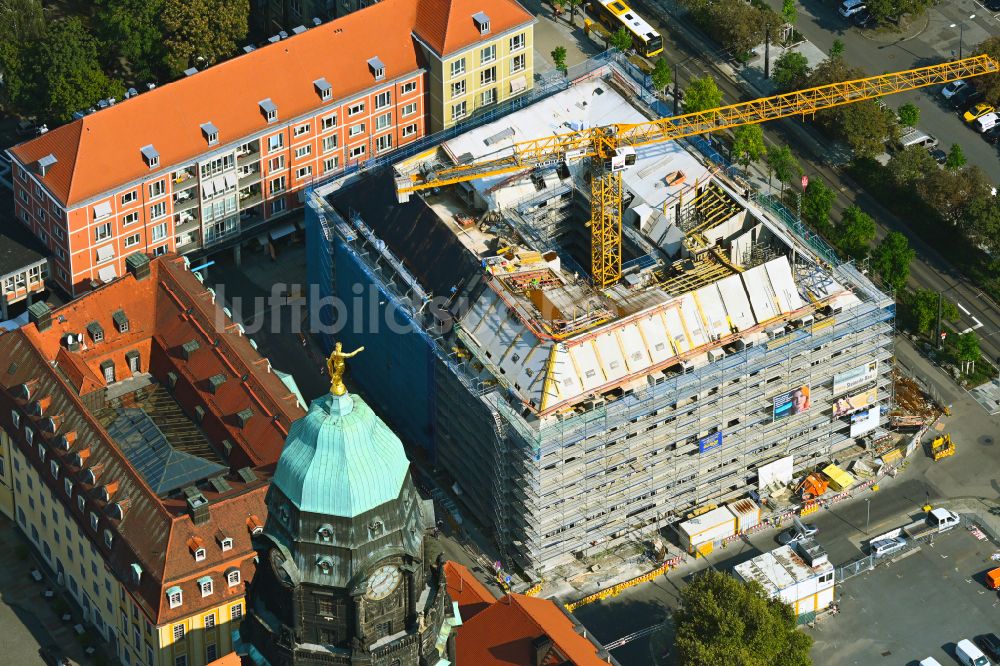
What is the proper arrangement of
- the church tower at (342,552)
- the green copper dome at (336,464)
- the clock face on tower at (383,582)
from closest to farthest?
the green copper dome at (336,464) → the church tower at (342,552) → the clock face on tower at (383,582)

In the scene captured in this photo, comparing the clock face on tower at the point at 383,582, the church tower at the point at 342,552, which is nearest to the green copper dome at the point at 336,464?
the church tower at the point at 342,552

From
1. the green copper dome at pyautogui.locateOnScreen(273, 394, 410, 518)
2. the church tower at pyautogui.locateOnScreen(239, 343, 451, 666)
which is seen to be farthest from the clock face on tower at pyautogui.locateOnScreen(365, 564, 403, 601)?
the green copper dome at pyautogui.locateOnScreen(273, 394, 410, 518)

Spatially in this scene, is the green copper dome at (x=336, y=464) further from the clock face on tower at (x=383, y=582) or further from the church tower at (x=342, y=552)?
the clock face on tower at (x=383, y=582)

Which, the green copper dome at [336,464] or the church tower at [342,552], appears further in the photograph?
the church tower at [342,552]

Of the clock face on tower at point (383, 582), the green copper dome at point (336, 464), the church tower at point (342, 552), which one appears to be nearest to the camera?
the green copper dome at point (336, 464)

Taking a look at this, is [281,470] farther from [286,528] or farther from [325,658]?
[325,658]

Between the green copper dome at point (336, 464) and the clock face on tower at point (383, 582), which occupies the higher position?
the green copper dome at point (336, 464)
